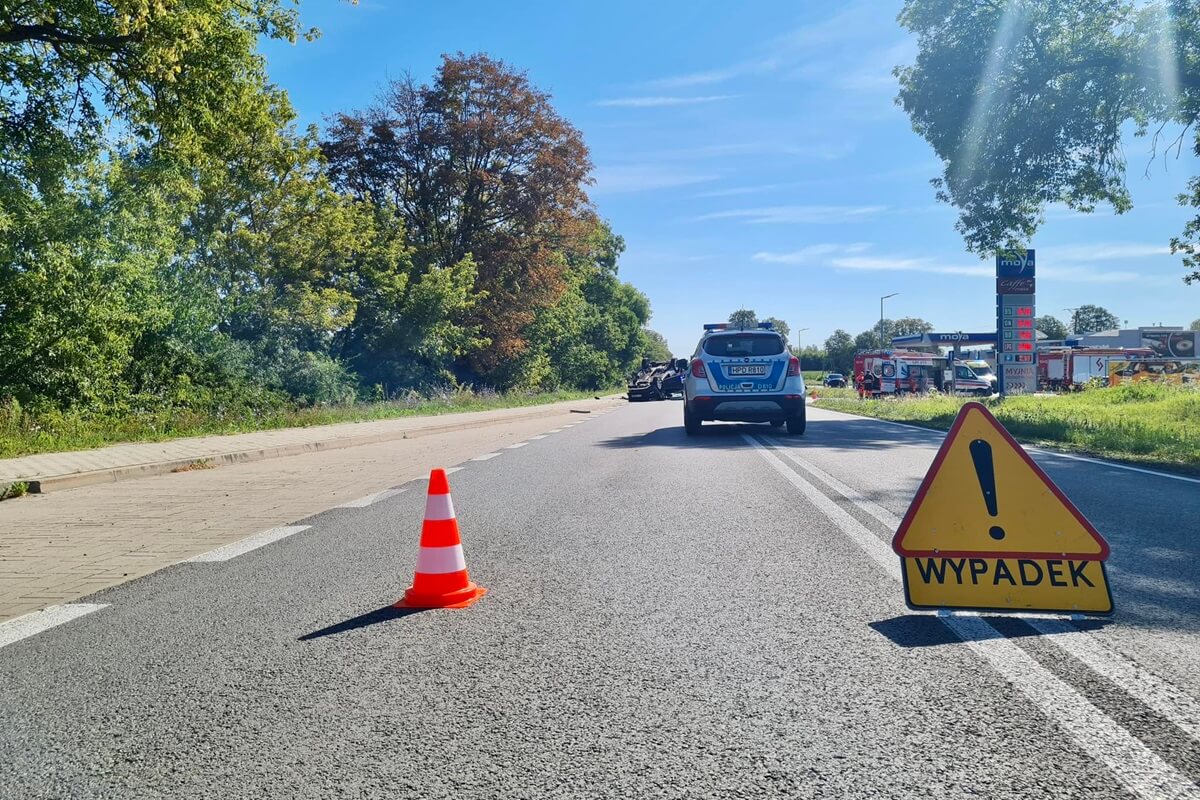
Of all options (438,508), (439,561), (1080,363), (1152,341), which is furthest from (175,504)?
(1152,341)

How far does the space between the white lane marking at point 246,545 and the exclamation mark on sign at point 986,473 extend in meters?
4.72

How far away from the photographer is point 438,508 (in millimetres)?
4891

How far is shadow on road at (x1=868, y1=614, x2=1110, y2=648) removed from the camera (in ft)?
12.8

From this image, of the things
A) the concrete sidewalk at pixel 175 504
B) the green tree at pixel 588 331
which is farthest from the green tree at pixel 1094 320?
the concrete sidewalk at pixel 175 504

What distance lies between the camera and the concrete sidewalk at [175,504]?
5805mm

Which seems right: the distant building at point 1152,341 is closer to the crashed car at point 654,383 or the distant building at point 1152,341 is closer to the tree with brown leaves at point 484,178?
the crashed car at point 654,383

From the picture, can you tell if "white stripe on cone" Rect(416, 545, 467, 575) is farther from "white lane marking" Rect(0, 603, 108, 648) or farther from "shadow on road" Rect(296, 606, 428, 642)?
"white lane marking" Rect(0, 603, 108, 648)

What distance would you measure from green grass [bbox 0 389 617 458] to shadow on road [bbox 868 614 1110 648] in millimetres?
12965

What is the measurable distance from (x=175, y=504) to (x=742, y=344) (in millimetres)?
9576

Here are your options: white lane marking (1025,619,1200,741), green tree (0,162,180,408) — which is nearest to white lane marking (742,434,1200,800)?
white lane marking (1025,619,1200,741)

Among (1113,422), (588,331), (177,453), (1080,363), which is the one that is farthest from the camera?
(588,331)

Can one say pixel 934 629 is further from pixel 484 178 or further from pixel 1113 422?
pixel 484 178

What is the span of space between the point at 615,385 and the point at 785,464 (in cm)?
6601

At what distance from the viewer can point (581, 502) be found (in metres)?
8.34
